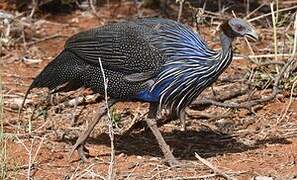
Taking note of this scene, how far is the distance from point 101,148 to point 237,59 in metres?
1.73

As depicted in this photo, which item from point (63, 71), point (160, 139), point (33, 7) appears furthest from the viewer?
point (33, 7)

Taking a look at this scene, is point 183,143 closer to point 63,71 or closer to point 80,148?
point 80,148

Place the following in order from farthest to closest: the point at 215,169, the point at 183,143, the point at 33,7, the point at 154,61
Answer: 1. the point at 33,7
2. the point at 183,143
3. the point at 154,61
4. the point at 215,169

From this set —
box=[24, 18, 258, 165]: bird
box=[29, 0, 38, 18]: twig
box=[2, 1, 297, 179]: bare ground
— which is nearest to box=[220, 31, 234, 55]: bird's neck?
box=[24, 18, 258, 165]: bird

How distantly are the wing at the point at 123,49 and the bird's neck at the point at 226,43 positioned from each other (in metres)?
0.34

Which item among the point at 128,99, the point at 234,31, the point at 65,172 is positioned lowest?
the point at 65,172

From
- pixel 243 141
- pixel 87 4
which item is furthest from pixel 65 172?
pixel 87 4

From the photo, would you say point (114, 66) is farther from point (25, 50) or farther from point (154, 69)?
point (25, 50)

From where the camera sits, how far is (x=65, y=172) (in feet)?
14.5

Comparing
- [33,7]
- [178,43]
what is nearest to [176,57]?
[178,43]

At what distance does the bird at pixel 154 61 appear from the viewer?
4.29 m

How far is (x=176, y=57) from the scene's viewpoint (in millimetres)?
4297

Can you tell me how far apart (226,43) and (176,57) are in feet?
0.94

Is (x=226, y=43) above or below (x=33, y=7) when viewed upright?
above
